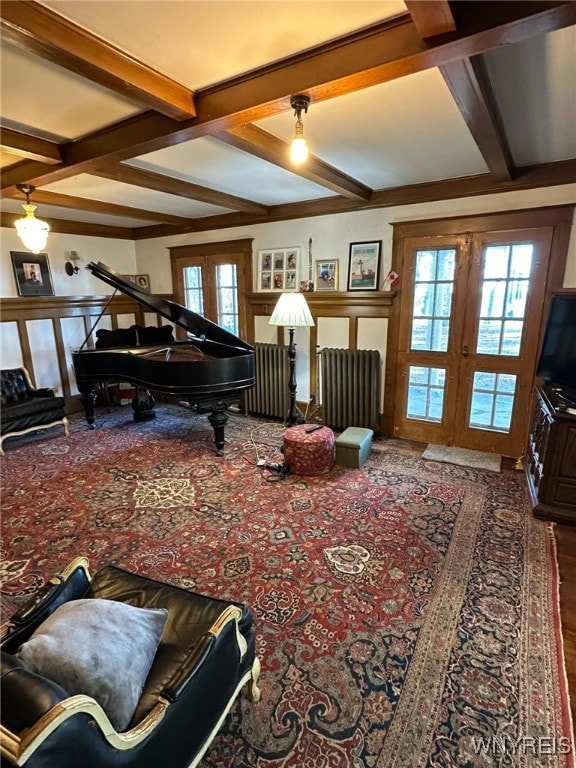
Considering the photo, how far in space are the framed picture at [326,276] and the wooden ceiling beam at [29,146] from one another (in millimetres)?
2733

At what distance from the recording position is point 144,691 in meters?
1.14

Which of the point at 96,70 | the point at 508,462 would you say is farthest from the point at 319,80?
the point at 508,462

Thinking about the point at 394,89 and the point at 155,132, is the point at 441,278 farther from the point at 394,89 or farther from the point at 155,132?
the point at 155,132

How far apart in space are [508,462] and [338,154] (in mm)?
3147

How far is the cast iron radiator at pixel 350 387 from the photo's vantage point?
4270 millimetres

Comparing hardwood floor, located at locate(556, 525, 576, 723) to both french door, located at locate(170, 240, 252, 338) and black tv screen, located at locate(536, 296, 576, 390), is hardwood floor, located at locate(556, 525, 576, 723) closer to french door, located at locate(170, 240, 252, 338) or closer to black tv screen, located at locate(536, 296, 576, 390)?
black tv screen, located at locate(536, 296, 576, 390)

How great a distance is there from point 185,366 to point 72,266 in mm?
3264

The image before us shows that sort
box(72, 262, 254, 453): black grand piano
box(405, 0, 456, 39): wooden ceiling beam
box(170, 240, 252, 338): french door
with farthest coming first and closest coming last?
box(170, 240, 252, 338): french door < box(72, 262, 254, 453): black grand piano < box(405, 0, 456, 39): wooden ceiling beam

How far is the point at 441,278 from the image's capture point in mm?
3863

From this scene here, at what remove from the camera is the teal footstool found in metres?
3.61

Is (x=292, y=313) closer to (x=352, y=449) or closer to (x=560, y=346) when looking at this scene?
(x=352, y=449)

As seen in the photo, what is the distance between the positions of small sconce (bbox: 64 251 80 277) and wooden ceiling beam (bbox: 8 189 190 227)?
1154mm

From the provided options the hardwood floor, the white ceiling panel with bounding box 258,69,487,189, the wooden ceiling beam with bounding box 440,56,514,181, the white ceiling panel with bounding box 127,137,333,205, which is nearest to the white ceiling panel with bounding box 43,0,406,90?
the wooden ceiling beam with bounding box 440,56,514,181

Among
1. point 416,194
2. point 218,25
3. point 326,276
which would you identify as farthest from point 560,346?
point 218,25
